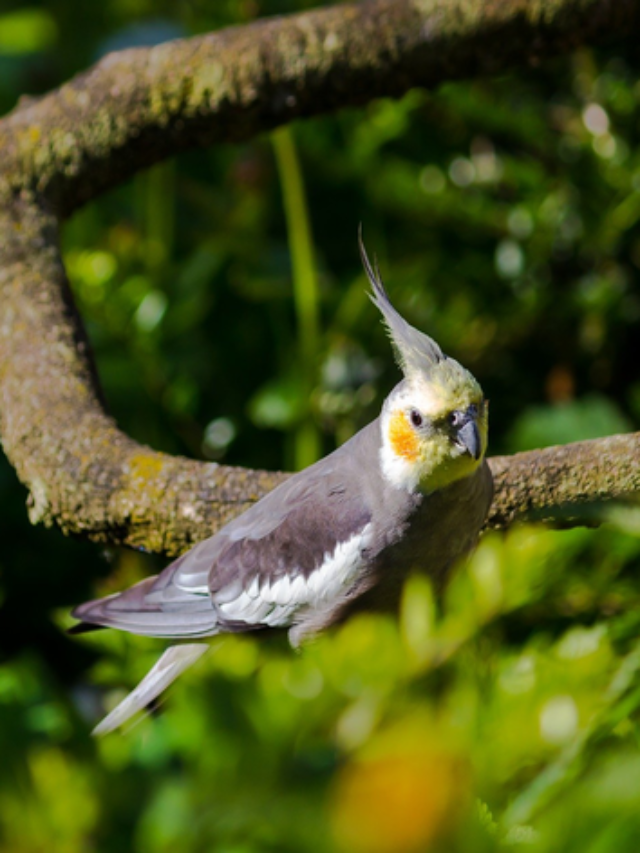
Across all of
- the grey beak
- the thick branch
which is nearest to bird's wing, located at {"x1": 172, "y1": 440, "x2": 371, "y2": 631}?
the grey beak

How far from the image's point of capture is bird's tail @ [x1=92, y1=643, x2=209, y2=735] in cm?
186

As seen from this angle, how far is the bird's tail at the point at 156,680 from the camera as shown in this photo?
6.09 feet

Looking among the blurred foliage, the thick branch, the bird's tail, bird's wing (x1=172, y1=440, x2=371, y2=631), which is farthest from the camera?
the blurred foliage

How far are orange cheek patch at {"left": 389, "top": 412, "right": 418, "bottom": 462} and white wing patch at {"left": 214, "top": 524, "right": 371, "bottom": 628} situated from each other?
139mm

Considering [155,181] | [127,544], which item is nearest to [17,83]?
[155,181]

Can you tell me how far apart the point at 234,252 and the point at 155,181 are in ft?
1.16

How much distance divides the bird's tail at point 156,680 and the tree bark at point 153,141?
0.74 feet

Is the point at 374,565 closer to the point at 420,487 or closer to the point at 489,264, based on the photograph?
the point at 420,487

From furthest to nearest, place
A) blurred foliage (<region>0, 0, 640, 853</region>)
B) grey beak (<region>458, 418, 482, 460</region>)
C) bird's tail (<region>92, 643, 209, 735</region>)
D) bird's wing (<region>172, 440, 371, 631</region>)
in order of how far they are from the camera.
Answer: blurred foliage (<region>0, 0, 640, 853</region>), bird's tail (<region>92, 643, 209, 735</region>), bird's wing (<region>172, 440, 371, 631</region>), grey beak (<region>458, 418, 482, 460</region>)

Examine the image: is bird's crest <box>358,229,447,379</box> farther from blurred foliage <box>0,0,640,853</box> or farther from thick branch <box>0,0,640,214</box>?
thick branch <box>0,0,640,214</box>

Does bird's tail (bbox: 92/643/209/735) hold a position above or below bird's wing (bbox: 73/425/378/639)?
below

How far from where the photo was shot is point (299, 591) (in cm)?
174

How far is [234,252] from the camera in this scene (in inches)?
114

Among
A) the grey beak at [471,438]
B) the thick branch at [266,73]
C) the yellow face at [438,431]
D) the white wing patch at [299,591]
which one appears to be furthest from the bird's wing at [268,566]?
the thick branch at [266,73]
